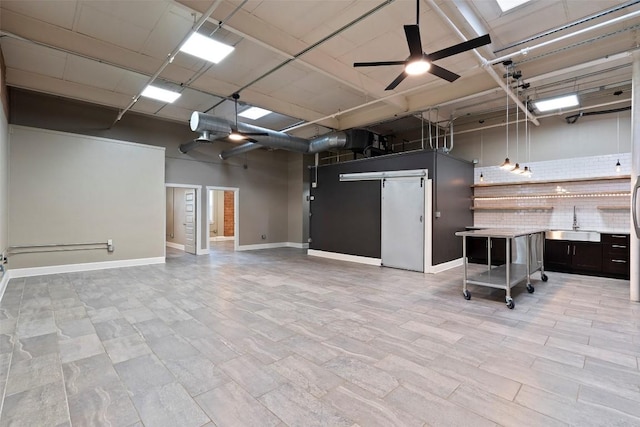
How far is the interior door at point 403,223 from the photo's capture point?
6.05 m

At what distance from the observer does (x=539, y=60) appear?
4609 mm

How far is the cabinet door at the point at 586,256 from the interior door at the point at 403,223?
289 cm

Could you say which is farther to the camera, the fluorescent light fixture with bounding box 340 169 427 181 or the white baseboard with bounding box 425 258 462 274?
the fluorescent light fixture with bounding box 340 169 427 181

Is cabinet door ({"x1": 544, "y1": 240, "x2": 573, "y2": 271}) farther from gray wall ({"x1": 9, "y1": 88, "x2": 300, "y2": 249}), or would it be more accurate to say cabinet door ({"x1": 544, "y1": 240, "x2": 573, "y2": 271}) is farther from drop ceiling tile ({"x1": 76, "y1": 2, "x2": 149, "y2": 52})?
drop ceiling tile ({"x1": 76, "y1": 2, "x2": 149, "y2": 52})

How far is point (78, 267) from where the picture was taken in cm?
597

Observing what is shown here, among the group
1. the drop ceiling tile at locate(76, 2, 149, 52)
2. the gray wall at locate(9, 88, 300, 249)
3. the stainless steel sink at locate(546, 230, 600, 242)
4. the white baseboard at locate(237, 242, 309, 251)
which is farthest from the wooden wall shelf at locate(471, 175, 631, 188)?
the drop ceiling tile at locate(76, 2, 149, 52)

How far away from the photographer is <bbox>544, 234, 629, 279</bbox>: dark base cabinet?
5270mm

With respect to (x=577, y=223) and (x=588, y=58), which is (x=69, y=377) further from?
(x=577, y=223)

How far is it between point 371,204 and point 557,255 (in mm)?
3871

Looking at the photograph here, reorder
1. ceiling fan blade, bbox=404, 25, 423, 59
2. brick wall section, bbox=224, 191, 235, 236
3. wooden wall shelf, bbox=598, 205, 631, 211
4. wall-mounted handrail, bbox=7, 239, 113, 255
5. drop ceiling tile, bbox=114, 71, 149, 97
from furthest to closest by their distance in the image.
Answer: brick wall section, bbox=224, 191, 235, 236 < wooden wall shelf, bbox=598, 205, 631, 211 < wall-mounted handrail, bbox=7, 239, 113, 255 < drop ceiling tile, bbox=114, 71, 149, 97 < ceiling fan blade, bbox=404, 25, 423, 59

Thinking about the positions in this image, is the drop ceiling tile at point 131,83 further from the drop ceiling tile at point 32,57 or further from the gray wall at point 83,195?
the gray wall at point 83,195

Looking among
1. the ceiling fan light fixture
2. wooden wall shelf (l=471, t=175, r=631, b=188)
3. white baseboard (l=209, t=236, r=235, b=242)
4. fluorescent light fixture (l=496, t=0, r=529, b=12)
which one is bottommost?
white baseboard (l=209, t=236, r=235, b=242)

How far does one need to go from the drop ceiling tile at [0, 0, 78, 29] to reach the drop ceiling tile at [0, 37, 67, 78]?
0.71 m

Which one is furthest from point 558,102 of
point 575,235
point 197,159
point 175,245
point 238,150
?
point 175,245
